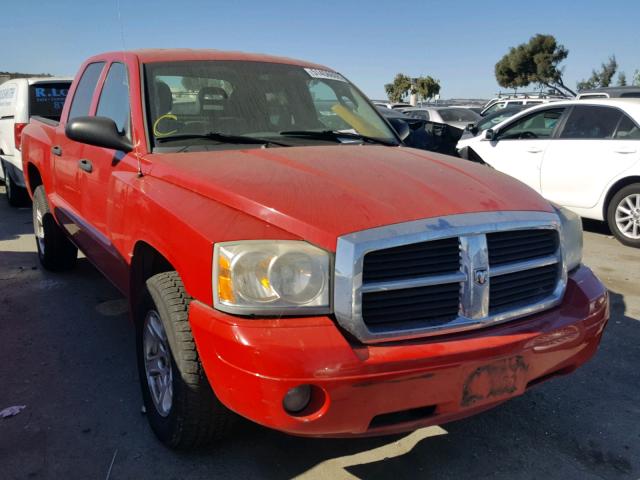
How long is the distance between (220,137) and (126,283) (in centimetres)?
95

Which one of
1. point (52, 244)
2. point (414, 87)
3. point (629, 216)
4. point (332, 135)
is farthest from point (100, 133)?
point (414, 87)

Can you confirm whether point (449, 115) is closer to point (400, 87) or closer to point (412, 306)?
point (412, 306)

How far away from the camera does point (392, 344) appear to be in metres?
2.11

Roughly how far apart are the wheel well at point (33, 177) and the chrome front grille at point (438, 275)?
4.20 metres

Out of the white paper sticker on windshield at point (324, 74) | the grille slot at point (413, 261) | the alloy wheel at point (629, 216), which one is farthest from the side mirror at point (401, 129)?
the alloy wheel at point (629, 216)

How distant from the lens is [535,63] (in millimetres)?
51281

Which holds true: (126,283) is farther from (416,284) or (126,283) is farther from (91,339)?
(416,284)

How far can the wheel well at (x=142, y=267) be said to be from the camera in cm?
282

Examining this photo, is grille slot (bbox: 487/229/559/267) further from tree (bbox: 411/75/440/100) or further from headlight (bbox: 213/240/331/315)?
tree (bbox: 411/75/440/100)

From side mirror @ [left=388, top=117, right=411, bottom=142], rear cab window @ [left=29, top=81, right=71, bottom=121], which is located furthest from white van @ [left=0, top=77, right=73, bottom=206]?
side mirror @ [left=388, top=117, right=411, bottom=142]

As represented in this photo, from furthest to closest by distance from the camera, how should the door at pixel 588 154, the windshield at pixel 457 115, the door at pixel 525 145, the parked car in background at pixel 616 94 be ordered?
the windshield at pixel 457 115 < the parked car in background at pixel 616 94 < the door at pixel 525 145 < the door at pixel 588 154

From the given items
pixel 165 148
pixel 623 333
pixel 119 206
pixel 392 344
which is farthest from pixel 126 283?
pixel 623 333

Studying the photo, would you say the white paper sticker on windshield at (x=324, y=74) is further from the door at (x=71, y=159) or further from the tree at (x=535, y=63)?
the tree at (x=535, y=63)

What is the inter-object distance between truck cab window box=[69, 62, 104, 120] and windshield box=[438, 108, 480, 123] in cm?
1328
